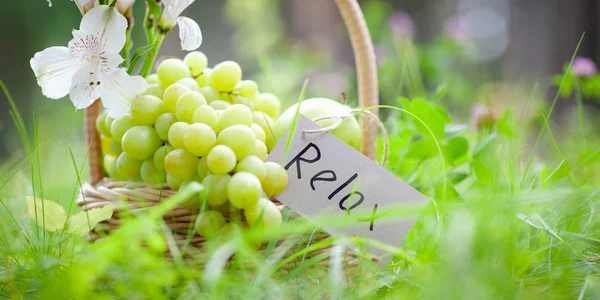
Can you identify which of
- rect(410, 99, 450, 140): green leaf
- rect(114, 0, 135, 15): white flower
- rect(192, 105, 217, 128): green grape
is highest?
rect(114, 0, 135, 15): white flower

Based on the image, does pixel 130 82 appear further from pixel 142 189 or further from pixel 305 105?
pixel 305 105

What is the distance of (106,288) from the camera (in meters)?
0.49

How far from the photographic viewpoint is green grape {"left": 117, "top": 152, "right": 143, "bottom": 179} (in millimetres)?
621

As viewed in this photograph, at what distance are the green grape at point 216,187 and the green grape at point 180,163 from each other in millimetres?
39

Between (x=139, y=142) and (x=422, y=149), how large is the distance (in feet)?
1.42

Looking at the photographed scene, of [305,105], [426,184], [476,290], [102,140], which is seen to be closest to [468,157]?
[426,184]

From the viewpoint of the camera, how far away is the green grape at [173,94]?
0.61 m

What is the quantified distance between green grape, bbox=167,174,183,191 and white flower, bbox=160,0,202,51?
6.1 inches

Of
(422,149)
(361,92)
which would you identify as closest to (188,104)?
(361,92)

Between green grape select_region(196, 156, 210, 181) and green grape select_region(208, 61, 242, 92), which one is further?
green grape select_region(208, 61, 242, 92)

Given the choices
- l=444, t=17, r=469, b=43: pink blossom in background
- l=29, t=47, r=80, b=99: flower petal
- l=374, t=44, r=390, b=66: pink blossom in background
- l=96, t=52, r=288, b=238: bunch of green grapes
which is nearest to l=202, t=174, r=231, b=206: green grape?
l=96, t=52, r=288, b=238: bunch of green grapes

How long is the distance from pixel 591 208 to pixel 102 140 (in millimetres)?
704

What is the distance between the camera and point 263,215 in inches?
20.8

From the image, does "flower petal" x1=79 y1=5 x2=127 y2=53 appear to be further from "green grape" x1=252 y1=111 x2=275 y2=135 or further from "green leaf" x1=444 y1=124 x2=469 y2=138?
"green leaf" x1=444 y1=124 x2=469 y2=138
